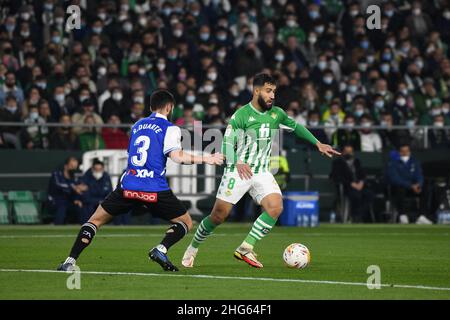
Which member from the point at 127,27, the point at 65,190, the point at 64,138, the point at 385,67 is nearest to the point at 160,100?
the point at 65,190

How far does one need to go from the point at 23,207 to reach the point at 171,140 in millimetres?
12183

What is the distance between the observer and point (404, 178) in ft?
88.5

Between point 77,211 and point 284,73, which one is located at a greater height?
point 284,73

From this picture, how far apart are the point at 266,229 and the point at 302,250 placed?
22.7 inches

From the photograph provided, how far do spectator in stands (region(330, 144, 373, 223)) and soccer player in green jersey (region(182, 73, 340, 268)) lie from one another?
11.6 meters

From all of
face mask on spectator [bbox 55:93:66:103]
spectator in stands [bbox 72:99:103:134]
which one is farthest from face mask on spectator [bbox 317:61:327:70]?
face mask on spectator [bbox 55:93:66:103]

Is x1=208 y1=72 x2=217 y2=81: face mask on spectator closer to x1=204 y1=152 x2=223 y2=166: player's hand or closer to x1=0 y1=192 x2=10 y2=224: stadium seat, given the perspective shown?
x1=0 y1=192 x2=10 y2=224: stadium seat

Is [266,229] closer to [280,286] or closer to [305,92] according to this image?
[280,286]

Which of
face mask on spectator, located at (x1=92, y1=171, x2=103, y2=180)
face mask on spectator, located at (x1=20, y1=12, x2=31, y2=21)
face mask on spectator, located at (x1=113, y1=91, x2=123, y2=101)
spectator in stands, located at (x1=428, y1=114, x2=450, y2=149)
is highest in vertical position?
face mask on spectator, located at (x1=20, y1=12, x2=31, y2=21)

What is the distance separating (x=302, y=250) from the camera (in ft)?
47.9

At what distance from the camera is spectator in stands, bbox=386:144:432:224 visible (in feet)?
88.5

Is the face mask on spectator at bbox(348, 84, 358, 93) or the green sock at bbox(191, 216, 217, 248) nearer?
the green sock at bbox(191, 216, 217, 248)

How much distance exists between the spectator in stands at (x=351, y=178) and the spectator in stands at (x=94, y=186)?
5530 mm

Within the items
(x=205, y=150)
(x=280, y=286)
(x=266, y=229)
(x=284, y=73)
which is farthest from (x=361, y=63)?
(x=280, y=286)
